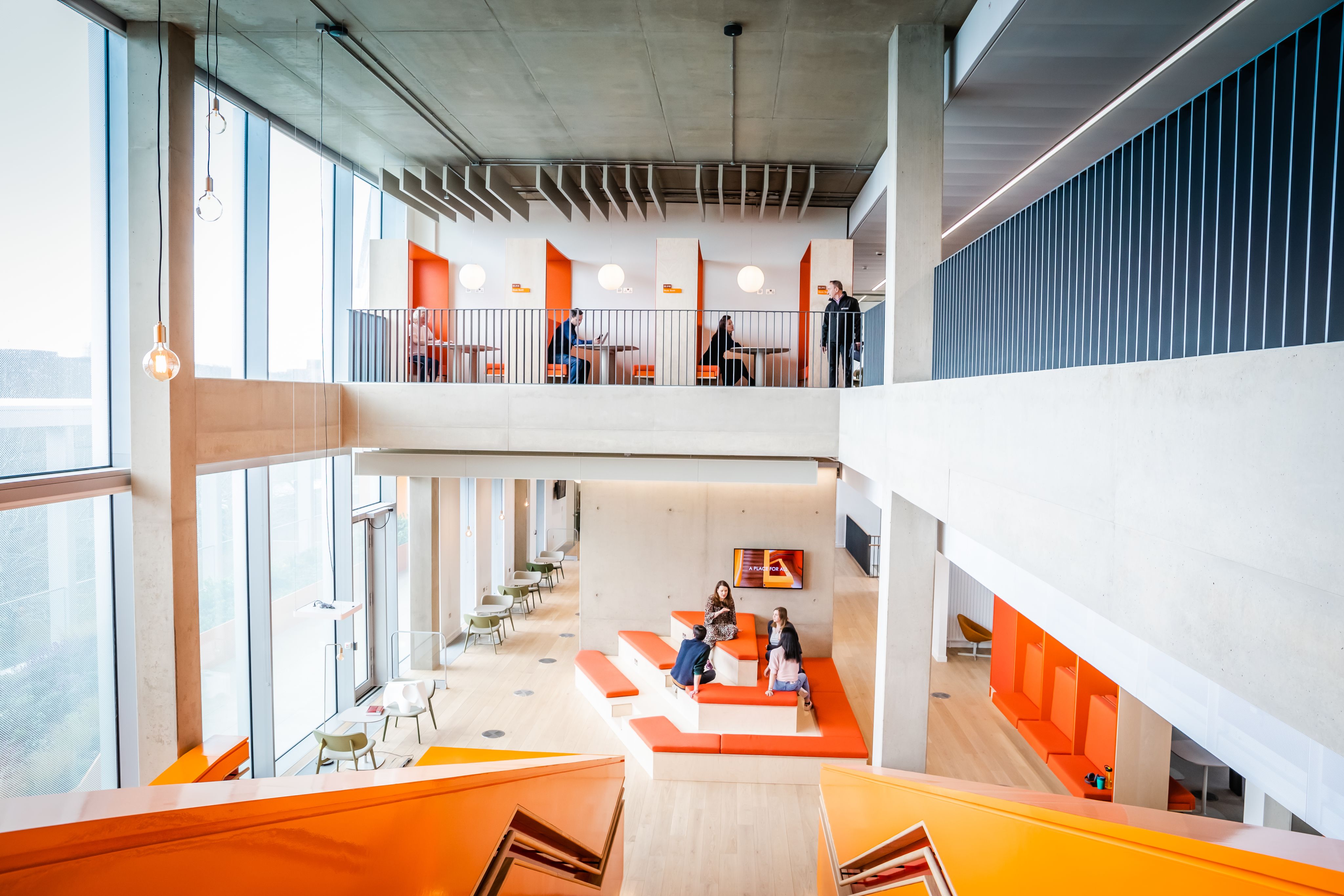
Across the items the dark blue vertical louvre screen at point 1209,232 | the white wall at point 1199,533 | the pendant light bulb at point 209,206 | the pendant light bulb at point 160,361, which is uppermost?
the pendant light bulb at point 209,206

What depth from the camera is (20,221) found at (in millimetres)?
5508

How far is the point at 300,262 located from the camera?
938 centimetres

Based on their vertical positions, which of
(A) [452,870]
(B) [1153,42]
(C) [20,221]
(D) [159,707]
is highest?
(B) [1153,42]

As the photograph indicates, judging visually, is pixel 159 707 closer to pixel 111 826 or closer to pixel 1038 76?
pixel 111 826

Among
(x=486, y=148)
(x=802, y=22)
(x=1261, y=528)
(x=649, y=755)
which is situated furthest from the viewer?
(x=486, y=148)

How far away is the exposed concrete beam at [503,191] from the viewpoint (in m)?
11.9

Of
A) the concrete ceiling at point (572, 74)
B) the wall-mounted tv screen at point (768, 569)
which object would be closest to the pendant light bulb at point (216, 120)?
the concrete ceiling at point (572, 74)

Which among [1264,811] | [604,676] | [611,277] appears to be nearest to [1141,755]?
[1264,811]

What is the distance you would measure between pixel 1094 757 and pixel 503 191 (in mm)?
12684

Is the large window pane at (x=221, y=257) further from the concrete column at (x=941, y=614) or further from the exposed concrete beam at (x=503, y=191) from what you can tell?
the concrete column at (x=941, y=614)

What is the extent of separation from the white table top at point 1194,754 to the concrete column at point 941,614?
502 cm

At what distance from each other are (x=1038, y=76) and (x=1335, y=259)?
262 inches

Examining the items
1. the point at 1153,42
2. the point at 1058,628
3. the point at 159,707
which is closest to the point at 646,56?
the point at 1153,42

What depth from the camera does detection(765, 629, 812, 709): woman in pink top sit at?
8828mm
